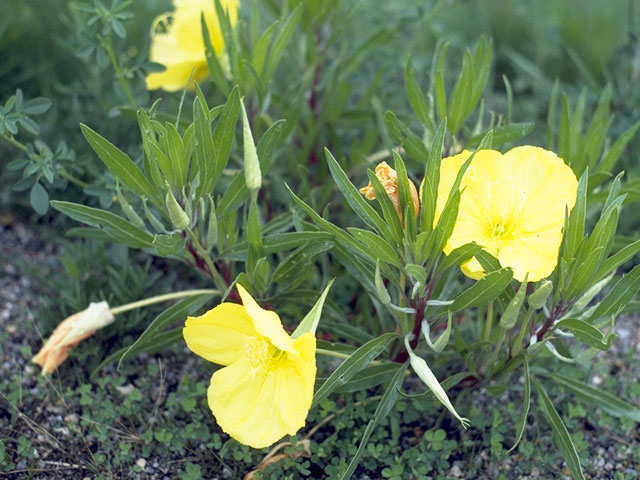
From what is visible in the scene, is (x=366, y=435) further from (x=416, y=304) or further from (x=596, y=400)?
(x=596, y=400)

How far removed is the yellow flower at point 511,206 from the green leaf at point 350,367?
0.24 m

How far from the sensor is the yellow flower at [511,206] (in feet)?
A: 5.14

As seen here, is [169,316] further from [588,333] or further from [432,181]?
[588,333]

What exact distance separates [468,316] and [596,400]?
0.34 meters

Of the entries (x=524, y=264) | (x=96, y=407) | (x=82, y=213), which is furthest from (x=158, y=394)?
(x=524, y=264)

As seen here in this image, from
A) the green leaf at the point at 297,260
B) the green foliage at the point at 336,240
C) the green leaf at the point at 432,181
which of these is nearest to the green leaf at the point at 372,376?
the green foliage at the point at 336,240

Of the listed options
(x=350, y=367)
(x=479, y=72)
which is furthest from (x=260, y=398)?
(x=479, y=72)

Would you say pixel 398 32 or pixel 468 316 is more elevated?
pixel 398 32

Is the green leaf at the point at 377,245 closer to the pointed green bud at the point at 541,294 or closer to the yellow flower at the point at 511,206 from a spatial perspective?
the yellow flower at the point at 511,206

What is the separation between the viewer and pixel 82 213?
5.79 ft

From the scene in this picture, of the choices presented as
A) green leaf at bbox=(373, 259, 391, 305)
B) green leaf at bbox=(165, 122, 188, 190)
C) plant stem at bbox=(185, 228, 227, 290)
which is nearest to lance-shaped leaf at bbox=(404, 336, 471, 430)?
green leaf at bbox=(373, 259, 391, 305)

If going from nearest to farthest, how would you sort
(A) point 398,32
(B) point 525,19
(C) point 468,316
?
(C) point 468,316 → (A) point 398,32 → (B) point 525,19

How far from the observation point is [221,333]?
1594 millimetres

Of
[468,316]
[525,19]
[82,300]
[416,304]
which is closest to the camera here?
[416,304]
